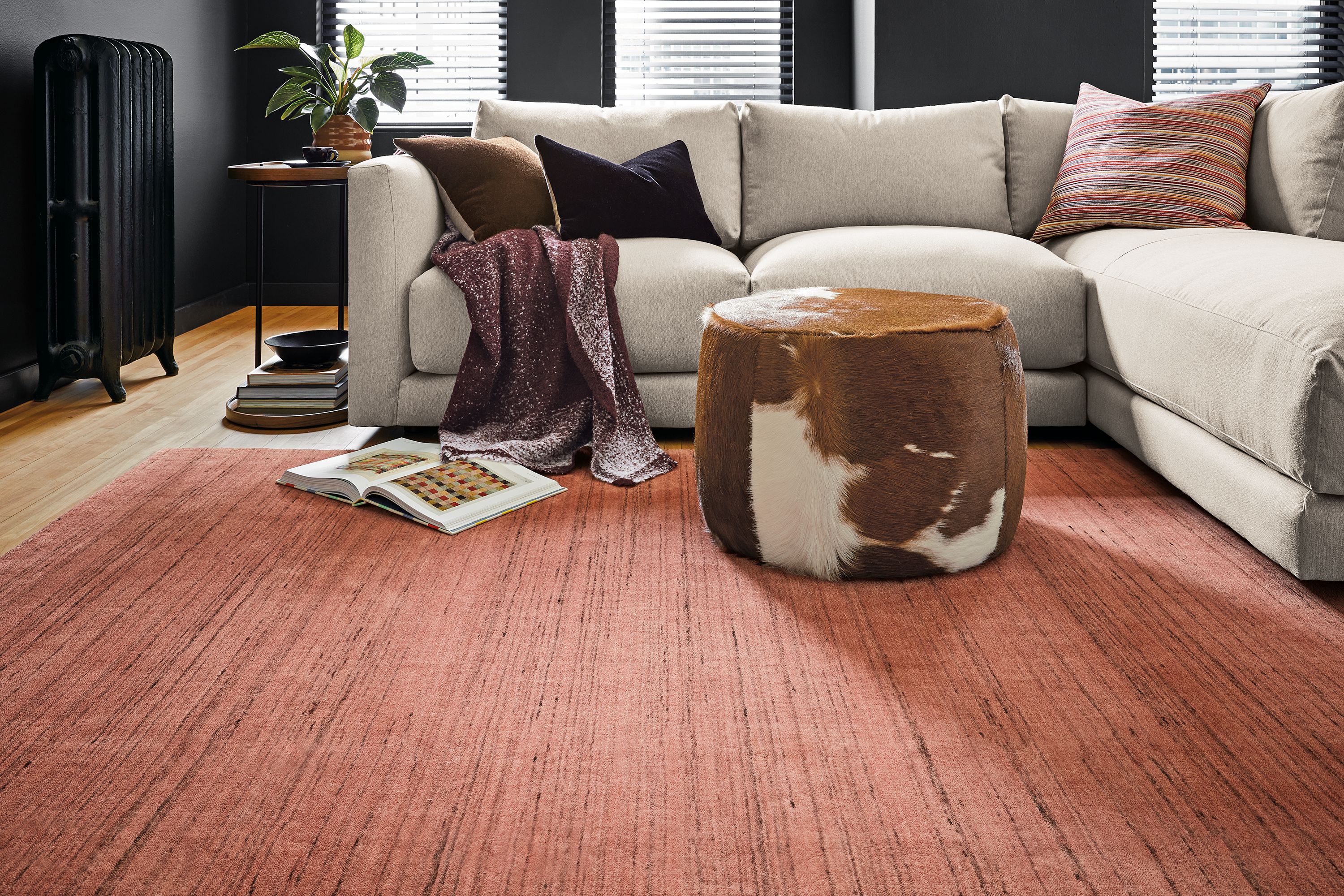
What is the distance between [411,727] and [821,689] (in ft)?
1.79

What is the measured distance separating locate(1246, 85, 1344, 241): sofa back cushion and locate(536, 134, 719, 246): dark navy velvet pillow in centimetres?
153

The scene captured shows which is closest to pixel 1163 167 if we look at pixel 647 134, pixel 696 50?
pixel 647 134

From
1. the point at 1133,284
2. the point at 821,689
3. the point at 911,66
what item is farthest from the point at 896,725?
the point at 911,66

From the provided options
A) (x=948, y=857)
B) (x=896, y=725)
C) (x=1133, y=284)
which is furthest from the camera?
(x=1133, y=284)

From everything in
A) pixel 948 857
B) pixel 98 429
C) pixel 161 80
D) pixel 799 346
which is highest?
pixel 161 80

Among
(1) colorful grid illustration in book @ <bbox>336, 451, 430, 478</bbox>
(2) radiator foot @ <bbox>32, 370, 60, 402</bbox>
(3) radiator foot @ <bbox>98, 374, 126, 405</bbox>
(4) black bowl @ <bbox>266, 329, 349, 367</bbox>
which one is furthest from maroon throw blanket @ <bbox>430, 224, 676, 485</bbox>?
(2) radiator foot @ <bbox>32, 370, 60, 402</bbox>

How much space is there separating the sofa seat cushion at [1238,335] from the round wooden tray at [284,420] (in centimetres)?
201

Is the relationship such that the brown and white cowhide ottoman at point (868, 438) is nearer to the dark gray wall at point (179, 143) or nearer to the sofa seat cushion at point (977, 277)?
the sofa seat cushion at point (977, 277)

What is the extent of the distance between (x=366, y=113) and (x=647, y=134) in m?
0.86

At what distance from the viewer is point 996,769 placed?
131 cm

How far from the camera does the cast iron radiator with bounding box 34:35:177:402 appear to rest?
3145 millimetres

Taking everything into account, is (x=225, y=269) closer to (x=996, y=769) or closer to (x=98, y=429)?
(x=98, y=429)

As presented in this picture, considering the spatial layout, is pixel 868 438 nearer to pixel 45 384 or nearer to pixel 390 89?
pixel 390 89

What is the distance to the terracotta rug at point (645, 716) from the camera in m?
1.14
